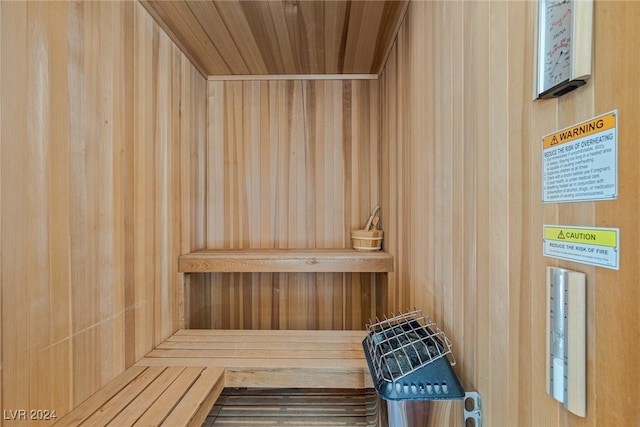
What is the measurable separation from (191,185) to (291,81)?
99 cm

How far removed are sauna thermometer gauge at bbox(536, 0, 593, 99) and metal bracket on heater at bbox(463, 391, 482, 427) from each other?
28.8 inches

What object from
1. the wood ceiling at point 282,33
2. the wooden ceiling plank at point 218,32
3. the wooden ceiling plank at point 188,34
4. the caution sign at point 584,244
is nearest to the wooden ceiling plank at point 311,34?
the wood ceiling at point 282,33

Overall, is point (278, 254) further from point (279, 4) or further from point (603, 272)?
point (603, 272)

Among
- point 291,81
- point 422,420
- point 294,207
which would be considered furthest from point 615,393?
point 291,81

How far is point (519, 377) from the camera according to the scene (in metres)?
0.64

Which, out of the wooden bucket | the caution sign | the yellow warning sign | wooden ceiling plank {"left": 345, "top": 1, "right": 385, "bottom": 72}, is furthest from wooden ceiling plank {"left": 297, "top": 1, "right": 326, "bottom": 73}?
the caution sign

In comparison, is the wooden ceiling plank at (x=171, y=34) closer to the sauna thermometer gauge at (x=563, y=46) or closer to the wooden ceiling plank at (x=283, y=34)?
the wooden ceiling plank at (x=283, y=34)

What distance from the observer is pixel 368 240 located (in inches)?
75.2

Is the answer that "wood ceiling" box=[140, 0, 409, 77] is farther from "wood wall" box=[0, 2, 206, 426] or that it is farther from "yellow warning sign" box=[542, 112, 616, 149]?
"yellow warning sign" box=[542, 112, 616, 149]

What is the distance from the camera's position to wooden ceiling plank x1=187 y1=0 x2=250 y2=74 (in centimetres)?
141

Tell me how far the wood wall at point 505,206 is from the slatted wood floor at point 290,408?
840mm

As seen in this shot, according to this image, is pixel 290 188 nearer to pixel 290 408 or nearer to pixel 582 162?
pixel 290 408

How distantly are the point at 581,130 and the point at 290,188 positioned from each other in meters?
1.75

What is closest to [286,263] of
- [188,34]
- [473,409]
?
[473,409]
